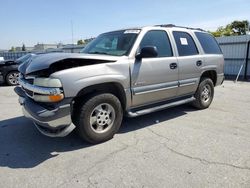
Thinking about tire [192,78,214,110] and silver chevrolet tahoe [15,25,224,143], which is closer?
silver chevrolet tahoe [15,25,224,143]

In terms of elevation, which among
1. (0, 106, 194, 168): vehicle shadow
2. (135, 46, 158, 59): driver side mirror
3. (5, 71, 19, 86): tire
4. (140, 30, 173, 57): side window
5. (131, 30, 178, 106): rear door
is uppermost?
(140, 30, 173, 57): side window

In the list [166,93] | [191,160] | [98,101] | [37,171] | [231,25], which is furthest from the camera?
[231,25]

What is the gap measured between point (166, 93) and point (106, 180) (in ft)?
8.12

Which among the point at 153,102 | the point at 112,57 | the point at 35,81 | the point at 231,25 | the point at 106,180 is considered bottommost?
the point at 106,180

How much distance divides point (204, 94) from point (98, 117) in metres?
3.32

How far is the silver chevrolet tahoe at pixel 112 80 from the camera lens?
337cm

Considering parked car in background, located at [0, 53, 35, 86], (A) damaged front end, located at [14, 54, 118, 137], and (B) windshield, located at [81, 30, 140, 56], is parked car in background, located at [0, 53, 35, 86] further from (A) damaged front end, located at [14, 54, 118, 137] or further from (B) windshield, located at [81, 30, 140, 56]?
(A) damaged front end, located at [14, 54, 118, 137]

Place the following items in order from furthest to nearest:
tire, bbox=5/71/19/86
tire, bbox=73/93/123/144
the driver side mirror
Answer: tire, bbox=5/71/19/86, the driver side mirror, tire, bbox=73/93/123/144

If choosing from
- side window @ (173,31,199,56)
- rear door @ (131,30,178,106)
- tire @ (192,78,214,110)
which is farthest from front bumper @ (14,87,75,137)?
tire @ (192,78,214,110)

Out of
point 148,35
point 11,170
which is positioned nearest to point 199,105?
point 148,35

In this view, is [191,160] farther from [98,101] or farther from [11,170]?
[11,170]

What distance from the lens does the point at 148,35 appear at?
449cm

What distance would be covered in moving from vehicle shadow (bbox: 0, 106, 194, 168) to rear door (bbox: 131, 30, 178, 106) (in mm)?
642

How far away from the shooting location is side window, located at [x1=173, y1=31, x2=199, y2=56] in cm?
506
